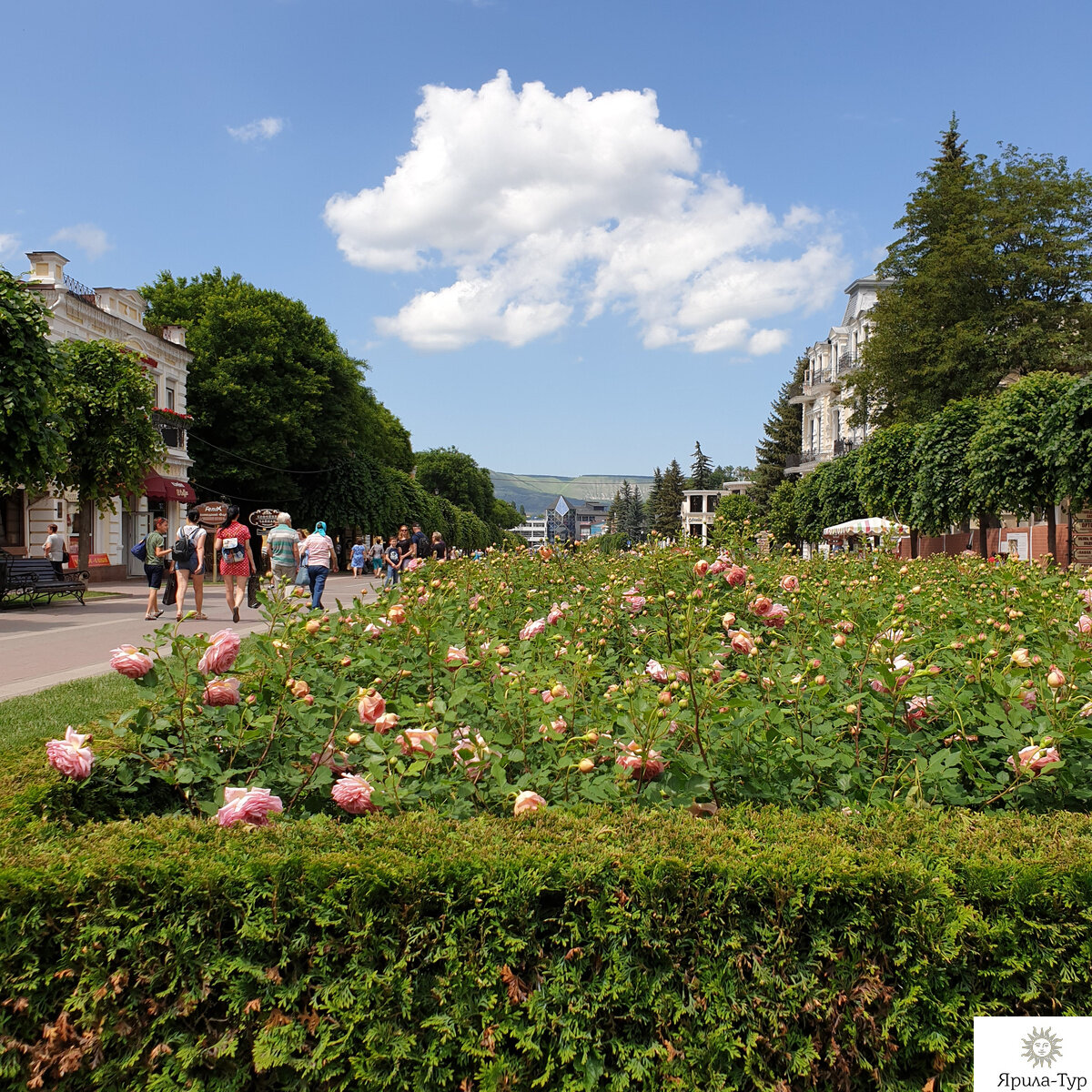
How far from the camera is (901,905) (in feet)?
6.97

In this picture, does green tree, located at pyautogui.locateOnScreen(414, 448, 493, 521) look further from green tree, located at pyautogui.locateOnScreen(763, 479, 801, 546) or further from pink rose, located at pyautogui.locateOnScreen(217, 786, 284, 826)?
pink rose, located at pyautogui.locateOnScreen(217, 786, 284, 826)

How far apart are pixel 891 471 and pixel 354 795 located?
3348 cm

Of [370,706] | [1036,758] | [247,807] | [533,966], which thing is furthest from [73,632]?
[1036,758]

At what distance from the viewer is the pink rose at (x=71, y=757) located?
271cm

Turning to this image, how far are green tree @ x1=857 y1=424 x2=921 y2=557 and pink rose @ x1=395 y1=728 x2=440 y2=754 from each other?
31.2 m

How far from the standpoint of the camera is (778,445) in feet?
242

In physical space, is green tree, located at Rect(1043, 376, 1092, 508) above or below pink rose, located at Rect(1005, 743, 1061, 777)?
above

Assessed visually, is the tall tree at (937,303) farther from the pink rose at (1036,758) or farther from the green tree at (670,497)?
the green tree at (670,497)

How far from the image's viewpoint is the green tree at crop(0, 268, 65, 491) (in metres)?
15.3

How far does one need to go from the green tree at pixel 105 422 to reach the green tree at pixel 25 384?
4821 millimetres

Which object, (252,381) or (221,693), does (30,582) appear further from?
(252,381)

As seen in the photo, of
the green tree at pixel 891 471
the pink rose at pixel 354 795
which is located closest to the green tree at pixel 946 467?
the green tree at pixel 891 471

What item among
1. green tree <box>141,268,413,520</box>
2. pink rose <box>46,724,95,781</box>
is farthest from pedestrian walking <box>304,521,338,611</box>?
green tree <box>141,268,413,520</box>

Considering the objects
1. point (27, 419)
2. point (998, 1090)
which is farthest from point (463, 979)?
point (27, 419)
